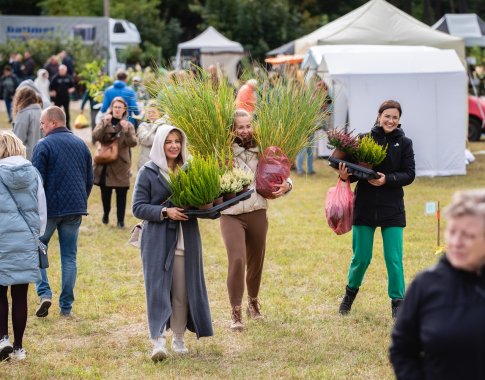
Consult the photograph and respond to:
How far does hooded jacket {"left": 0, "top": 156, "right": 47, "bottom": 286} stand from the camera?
664cm

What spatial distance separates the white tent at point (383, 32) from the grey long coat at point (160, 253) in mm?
14940

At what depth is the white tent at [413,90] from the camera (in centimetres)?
1758

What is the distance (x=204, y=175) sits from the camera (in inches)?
253

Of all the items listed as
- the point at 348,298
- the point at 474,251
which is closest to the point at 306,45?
the point at 348,298

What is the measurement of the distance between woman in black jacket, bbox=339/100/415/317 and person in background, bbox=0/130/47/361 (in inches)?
94.2

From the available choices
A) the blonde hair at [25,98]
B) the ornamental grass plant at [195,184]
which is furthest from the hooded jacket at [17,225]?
the blonde hair at [25,98]

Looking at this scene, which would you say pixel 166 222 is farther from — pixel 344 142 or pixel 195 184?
pixel 344 142

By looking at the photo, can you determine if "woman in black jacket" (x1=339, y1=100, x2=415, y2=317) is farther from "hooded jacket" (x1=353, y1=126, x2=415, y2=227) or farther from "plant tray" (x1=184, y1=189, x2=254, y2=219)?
"plant tray" (x1=184, y1=189, x2=254, y2=219)

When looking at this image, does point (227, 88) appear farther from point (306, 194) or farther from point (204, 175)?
point (306, 194)

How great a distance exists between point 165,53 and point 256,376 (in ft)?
149

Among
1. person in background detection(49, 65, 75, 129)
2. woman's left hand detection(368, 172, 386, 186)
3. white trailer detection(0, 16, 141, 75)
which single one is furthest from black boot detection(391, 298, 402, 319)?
white trailer detection(0, 16, 141, 75)

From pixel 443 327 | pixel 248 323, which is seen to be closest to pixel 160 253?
pixel 248 323

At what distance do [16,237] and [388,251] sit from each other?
9.59 ft

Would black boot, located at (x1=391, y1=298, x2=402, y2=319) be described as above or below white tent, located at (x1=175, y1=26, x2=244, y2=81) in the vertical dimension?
below
